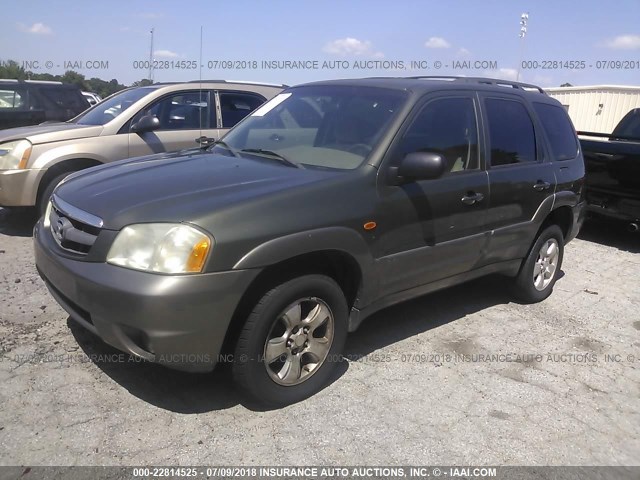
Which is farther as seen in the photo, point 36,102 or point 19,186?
point 36,102

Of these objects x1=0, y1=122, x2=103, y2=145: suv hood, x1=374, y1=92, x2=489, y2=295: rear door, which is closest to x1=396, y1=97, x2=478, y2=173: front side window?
x1=374, y1=92, x2=489, y2=295: rear door

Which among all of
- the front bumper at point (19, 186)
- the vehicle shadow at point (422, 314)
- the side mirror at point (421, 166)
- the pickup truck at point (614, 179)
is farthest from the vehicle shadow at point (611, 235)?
the front bumper at point (19, 186)

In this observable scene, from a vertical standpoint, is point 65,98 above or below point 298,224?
above

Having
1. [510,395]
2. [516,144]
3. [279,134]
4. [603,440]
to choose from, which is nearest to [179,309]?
[279,134]

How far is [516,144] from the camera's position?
4531 millimetres

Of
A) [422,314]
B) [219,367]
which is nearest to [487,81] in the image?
[422,314]

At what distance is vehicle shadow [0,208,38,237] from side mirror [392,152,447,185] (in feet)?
15.1

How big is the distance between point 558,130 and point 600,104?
18.9m

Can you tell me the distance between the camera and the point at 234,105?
716 centimetres

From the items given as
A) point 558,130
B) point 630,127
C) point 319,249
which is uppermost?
point 630,127

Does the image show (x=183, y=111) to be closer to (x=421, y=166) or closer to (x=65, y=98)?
(x=421, y=166)

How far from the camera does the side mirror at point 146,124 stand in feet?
20.2

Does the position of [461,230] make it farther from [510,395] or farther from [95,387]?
[95,387]

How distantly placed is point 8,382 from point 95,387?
0.48 m
